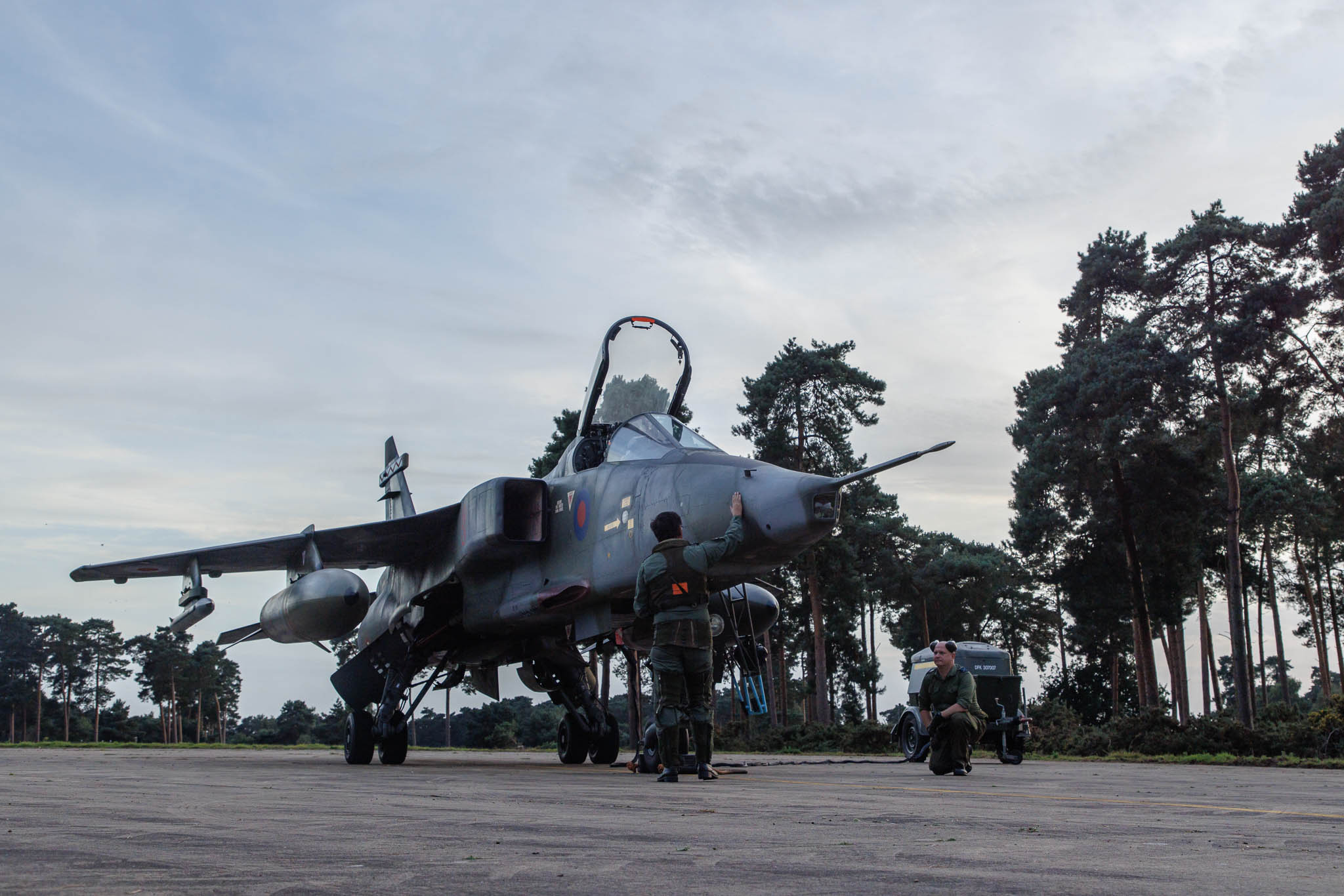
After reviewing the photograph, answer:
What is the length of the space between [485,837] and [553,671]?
34.8 ft

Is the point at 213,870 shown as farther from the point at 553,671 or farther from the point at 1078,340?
the point at 1078,340

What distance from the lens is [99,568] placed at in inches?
601

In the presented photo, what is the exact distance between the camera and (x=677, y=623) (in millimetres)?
8516

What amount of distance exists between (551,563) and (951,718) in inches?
178

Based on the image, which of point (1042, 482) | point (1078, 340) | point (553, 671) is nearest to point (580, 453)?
point (553, 671)

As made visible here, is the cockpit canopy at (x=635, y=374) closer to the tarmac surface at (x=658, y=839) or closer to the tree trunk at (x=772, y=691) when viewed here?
the tarmac surface at (x=658, y=839)

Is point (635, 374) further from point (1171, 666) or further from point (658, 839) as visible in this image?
point (1171, 666)

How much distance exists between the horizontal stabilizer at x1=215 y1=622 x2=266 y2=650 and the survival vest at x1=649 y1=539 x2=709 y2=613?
10173mm

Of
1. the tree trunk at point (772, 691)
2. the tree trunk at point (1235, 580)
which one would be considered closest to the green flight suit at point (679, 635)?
the tree trunk at point (1235, 580)

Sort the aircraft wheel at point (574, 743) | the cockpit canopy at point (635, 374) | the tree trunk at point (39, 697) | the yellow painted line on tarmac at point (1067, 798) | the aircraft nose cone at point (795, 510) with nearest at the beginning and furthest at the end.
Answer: the yellow painted line on tarmac at point (1067, 798), the aircraft nose cone at point (795, 510), the cockpit canopy at point (635, 374), the aircraft wheel at point (574, 743), the tree trunk at point (39, 697)

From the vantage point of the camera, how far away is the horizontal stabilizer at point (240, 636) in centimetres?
1664

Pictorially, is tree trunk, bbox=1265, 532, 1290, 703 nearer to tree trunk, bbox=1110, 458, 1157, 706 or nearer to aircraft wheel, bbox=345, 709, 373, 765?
tree trunk, bbox=1110, 458, 1157, 706

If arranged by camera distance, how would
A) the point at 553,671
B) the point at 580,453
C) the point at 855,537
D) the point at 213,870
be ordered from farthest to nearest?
the point at 855,537
the point at 553,671
the point at 580,453
the point at 213,870

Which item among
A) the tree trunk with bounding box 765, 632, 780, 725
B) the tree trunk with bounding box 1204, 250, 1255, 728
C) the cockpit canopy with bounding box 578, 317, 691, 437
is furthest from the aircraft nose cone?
the tree trunk with bounding box 765, 632, 780, 725
